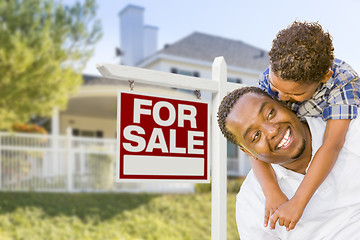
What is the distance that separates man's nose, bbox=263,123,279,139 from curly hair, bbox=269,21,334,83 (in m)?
0.18

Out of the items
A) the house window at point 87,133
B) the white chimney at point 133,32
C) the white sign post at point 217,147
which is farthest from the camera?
the white chimney at point 133,32

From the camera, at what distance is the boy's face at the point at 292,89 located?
164cm

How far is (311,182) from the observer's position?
165 cm

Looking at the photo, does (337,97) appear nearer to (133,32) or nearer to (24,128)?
(24,128)

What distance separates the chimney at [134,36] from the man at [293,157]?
654 inches

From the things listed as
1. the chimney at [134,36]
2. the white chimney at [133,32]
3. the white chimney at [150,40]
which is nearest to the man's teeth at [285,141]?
the chimney at [134,36]

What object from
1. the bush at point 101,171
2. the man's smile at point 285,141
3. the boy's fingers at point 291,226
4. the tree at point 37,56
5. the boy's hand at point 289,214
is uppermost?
the tree at point 37,56

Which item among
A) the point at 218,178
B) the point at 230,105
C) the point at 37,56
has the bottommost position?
the point at 218,178

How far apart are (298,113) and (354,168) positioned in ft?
1.12

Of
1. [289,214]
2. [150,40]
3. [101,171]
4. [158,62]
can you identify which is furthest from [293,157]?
[150,40]

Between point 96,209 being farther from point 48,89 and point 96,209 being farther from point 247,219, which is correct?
point 247,219

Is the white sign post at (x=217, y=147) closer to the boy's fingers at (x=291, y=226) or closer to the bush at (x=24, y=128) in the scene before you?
the boy's fingers at (x=291, y=226)

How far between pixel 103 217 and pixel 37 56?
4.63 m

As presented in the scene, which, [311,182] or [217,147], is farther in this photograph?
[217,147]
